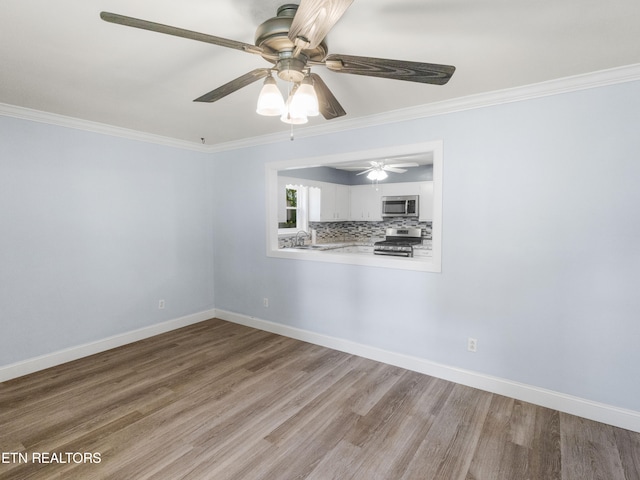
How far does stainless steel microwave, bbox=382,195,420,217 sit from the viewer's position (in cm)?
637

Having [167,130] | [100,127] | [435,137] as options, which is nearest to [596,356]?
[435,137]

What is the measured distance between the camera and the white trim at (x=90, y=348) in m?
3.21

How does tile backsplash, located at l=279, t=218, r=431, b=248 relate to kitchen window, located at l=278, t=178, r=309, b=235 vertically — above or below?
below

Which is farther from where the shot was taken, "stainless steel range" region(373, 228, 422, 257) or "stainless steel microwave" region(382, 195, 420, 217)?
"stainless steel microwave" region(382, 195, 420, 217)

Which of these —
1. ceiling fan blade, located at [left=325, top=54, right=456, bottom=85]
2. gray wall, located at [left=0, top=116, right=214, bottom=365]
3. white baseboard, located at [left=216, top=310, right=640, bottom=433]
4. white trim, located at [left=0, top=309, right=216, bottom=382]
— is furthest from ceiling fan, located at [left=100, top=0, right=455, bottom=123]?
white trim, located at [left=0, top=309, right=216, bottom=382]

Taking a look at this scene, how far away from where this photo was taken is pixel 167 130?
3932 millimetres

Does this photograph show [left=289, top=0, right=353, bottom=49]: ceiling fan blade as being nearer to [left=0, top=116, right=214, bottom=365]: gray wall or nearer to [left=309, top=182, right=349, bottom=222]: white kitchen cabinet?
[left=0, top=116, right=214, bottom=365]: gray wall

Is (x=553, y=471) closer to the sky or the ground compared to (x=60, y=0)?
closer to the ground

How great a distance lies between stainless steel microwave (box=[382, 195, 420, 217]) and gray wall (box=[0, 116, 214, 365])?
344cm

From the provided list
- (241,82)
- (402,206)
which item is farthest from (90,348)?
(402,206)

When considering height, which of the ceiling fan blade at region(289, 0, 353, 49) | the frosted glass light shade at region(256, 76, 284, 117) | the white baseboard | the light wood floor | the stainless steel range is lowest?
the light wood floor

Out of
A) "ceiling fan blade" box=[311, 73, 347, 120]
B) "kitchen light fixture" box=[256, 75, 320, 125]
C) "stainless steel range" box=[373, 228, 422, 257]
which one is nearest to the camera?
"kitchen light fixture" box=[256, 75, 320, 125]

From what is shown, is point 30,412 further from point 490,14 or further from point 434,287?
point 490,14

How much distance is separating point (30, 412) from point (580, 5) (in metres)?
4.37
